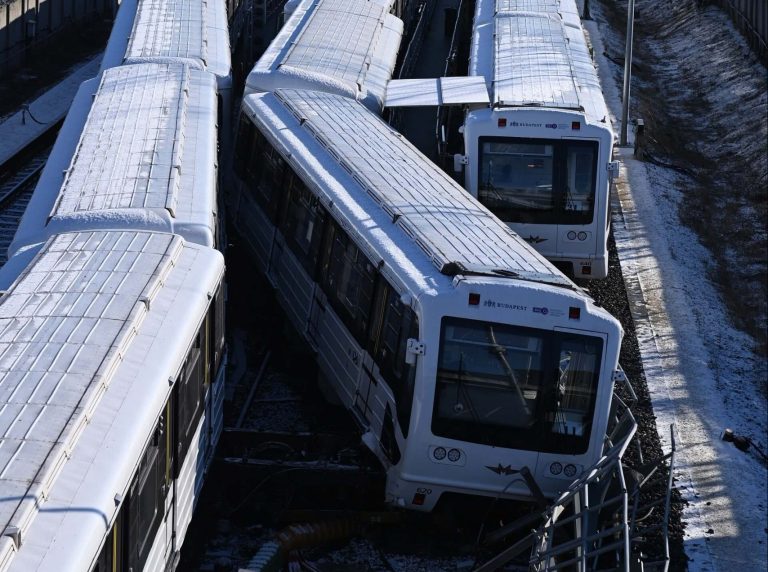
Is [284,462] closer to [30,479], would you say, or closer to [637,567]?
[637,567]

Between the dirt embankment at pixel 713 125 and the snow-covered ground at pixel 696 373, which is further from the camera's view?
the dirt embankment at pixel 713 125

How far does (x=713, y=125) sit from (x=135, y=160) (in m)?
22.7

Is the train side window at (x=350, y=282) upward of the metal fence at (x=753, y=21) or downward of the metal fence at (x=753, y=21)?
upward

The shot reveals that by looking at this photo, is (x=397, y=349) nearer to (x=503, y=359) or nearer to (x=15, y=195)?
(x=503, y=359)

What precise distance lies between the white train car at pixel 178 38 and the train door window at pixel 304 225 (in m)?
3.37

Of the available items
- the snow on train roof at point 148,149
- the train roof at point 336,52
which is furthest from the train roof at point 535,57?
the snow on train roof at point 148,149

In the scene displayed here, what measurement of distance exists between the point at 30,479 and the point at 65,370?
161cm

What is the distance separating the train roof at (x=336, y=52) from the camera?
19734mm

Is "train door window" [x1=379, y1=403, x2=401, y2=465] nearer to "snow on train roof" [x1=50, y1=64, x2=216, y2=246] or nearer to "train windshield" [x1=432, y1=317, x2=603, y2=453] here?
"train windshield" [x1=432, y1=317, x2=603, y2=453]

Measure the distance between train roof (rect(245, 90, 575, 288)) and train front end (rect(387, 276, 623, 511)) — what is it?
1.48 ft

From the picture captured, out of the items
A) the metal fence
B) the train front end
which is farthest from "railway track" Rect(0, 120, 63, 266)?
the metal fence

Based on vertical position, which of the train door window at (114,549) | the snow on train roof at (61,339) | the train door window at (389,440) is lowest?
the train door window at (389,440)

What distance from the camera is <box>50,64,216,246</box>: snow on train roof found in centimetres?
1357

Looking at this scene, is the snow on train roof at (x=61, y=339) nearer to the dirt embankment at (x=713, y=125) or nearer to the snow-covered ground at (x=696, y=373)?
the snow-covered ground at (x=696, y=373)
